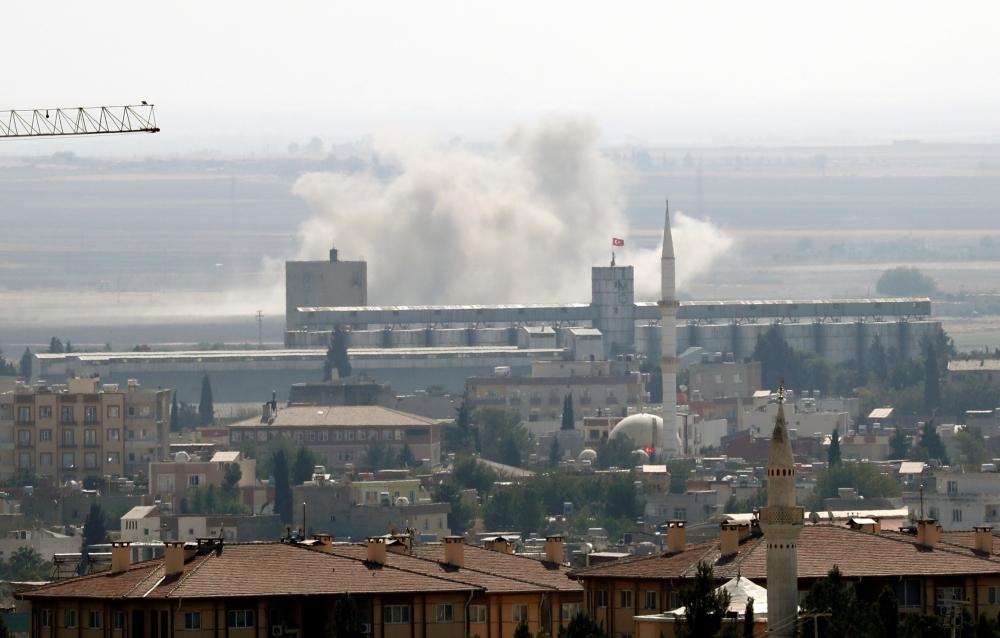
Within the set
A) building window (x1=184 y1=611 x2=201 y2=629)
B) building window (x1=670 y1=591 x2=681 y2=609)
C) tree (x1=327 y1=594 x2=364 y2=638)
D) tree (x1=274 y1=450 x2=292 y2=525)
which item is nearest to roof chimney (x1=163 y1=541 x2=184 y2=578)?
building window (x1=184 y1=611 x2=201 y2=629)

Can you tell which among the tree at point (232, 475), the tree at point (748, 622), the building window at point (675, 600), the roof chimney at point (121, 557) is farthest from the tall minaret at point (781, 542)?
the tree at point (232, 475)

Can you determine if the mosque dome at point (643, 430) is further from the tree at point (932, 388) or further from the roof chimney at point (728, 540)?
the roof chimney at point (728, 540)

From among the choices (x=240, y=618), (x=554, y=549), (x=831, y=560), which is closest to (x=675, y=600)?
(x=831, y=560)

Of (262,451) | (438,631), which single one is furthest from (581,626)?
(262,451)

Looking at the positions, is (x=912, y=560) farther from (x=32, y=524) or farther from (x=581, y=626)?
(x=32, y=524)

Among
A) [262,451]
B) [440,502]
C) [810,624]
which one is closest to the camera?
[810,624]

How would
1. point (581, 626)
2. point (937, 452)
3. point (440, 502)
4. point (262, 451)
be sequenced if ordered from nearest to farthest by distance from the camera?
point (581, 626) < point (440, 502) < point (937, 452) < point (262, 451)

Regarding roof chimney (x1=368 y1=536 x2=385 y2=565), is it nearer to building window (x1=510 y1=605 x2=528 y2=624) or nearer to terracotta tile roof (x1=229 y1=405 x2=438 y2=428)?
building window (x1=510 y1=605 x2=528 y2=624)
